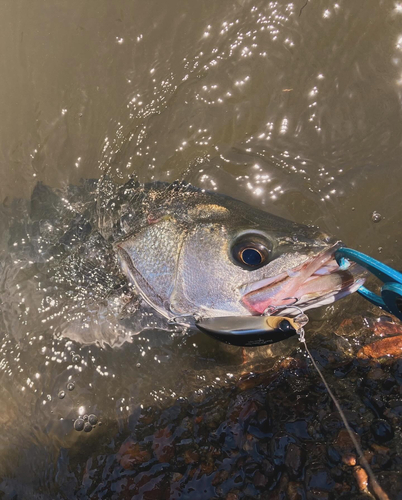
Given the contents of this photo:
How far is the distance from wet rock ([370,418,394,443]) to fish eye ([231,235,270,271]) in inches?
44.5

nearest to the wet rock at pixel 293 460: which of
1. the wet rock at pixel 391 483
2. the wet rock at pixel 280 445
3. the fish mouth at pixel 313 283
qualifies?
the wet rock at pixel 280 445

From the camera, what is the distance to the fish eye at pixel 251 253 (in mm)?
2543

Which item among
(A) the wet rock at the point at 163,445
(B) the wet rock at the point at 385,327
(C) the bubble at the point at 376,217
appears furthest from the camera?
(C) the bubble at the point at 376,217

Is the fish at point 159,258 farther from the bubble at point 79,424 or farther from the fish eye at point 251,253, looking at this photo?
the bubble at point 79,424

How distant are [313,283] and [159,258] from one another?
112 cm

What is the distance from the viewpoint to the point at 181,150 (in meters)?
4.05

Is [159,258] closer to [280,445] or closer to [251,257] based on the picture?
[251,257]

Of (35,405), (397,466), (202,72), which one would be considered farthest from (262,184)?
(35,405)

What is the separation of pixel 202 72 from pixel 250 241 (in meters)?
2.44

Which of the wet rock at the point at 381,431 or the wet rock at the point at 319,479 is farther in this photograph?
the wet rock at the point at 381,431

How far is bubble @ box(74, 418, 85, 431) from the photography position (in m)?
3.19

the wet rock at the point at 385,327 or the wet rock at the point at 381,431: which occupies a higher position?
the wet rock at the point at 385,327

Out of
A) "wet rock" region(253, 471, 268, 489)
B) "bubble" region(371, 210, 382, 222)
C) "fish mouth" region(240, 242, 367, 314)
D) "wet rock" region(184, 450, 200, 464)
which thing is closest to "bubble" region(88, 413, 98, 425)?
"wet rock" region(184, 450, 200, 464)

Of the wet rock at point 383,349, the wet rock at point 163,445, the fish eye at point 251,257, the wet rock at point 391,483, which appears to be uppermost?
the fish eye at point 251,257
